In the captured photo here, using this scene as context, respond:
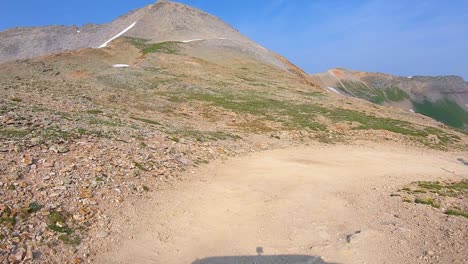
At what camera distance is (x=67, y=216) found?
401 inches

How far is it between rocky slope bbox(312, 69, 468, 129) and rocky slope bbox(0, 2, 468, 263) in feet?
221

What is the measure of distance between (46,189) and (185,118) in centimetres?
1599

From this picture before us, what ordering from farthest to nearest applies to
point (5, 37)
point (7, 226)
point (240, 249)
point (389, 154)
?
point (5, 37), point (389, 154), point (240, 249), point (7, 226)

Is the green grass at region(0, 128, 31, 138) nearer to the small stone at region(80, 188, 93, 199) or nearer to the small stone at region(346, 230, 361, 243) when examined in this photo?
the small stone at region(80, 188, 93, 199)

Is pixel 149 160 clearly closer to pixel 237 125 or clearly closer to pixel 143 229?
pixel 143 229

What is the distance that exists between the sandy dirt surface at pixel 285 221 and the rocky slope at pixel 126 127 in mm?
946

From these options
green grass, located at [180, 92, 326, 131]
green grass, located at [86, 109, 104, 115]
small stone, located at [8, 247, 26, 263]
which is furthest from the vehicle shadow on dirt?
green grass, located at [180, 92, 326, 131]

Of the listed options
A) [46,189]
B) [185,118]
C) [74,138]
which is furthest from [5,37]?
[46,189]

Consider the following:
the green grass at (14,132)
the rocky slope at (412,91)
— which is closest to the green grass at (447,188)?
the green grass at (14,132)

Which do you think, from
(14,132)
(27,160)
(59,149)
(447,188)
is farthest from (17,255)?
(447,188)

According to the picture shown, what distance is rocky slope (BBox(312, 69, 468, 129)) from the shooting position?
366ft

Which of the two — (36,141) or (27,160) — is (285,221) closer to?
(27,160)

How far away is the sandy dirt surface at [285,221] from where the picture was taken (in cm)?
934

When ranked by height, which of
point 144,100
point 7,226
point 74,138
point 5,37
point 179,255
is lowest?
point 179,255
